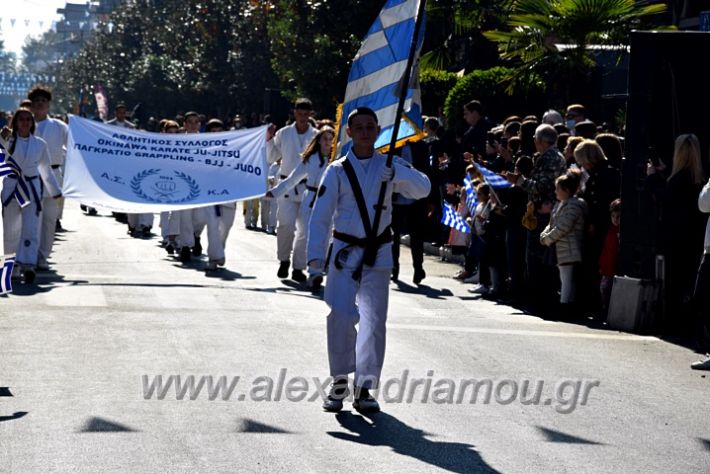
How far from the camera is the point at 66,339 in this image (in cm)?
1122

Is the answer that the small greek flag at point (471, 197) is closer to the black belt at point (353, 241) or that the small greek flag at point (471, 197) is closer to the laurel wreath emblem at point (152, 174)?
the laurel wreath emblem at point (152, 174)

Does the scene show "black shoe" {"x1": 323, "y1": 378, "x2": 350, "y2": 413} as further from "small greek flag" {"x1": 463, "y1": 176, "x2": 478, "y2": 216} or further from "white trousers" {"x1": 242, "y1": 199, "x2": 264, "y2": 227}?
"white trousers" {"x1": 242, "y1": 199, "x2": 264, "y2": 227}

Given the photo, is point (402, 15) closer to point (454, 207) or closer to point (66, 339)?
point (66, 339)

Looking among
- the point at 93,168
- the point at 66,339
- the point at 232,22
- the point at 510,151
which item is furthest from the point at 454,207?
the point at 232,22

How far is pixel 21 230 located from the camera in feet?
50.8

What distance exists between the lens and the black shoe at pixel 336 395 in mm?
8781

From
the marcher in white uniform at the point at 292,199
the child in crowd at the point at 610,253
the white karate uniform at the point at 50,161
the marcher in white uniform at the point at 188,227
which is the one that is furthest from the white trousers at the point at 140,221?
the child in crowd at the point at 610,253

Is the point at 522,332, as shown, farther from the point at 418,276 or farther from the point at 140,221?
the point at 140,221

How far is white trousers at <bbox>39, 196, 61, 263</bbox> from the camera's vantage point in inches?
654

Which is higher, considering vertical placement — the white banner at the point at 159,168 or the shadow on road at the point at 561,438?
the white banner at the point at 159,168

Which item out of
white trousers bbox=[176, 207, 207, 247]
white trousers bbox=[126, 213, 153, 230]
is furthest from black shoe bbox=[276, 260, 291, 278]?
white trousers bbox=[126, 213, 153, 230]

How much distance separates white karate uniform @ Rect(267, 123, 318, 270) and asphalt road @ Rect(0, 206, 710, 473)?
1.44 m

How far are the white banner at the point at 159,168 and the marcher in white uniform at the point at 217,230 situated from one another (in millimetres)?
244

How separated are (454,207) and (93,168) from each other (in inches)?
184
